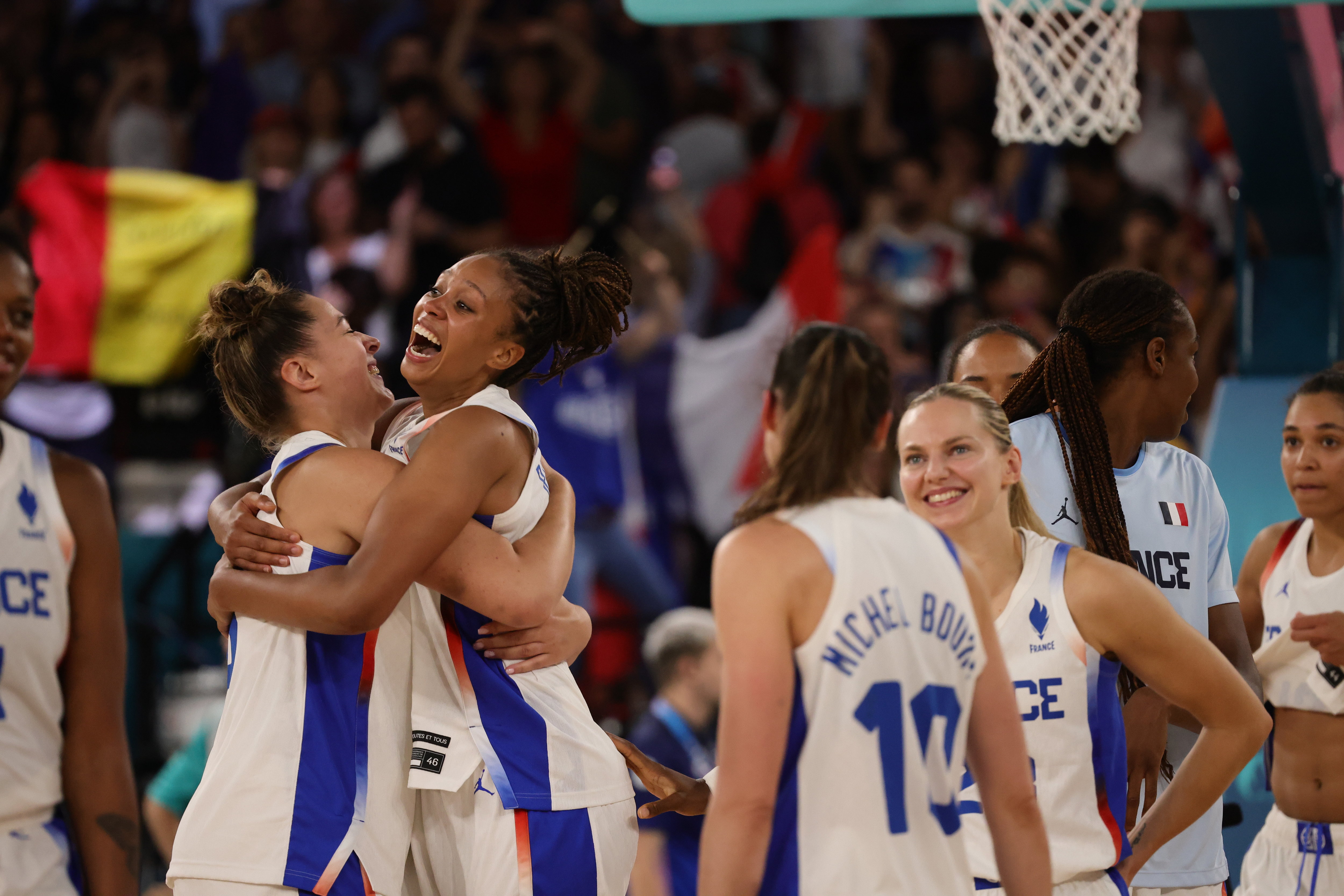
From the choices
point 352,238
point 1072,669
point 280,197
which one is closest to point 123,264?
point 280,197

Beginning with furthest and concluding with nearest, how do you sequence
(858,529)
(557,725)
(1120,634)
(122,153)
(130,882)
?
(122,153) < (130,882) < (557,725) < (1120,634) < (858,529)

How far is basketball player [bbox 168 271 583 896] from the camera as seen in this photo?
9.39 feet

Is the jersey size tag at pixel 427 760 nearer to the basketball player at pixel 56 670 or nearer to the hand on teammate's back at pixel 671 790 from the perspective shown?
the hand on teammate's back at pixel 671 790

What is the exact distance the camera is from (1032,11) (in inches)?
194

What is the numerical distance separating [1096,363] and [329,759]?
2097 mm

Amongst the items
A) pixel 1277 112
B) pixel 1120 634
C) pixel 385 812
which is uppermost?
pixel 1277 112

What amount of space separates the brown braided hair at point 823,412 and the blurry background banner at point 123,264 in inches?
261

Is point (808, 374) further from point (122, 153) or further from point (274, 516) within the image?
point (122, 153)

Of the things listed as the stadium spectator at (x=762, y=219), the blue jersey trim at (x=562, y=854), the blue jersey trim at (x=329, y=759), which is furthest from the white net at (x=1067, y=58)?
the stadium spectator at (x=762, y=219)

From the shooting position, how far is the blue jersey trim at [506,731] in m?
3.04

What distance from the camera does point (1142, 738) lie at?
3.36 metres

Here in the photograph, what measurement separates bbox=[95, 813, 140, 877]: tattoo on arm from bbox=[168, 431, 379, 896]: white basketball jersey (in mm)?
479

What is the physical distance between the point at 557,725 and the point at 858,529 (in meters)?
0.99

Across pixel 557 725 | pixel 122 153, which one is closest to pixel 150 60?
pixel 122 153
